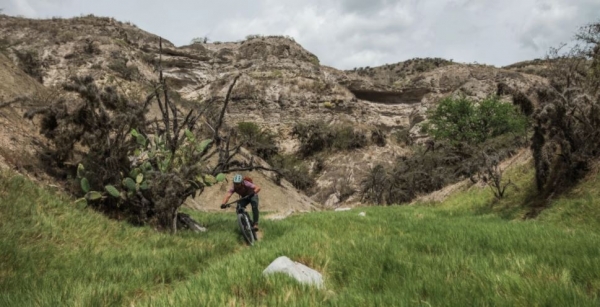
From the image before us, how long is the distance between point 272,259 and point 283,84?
63691mm

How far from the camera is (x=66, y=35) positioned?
51188 millimetres

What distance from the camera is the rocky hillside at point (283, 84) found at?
1937 inches

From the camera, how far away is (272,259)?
5.63 m

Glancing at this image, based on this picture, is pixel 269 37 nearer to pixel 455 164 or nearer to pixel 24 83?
pixel 455 164

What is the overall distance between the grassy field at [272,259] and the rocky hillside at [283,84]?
36541mm

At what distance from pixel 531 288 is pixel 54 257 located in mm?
6284

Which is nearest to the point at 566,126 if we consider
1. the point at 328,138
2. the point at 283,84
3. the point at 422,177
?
the point at 422,177

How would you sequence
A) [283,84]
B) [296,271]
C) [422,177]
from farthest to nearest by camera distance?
1. [283,84]
2. [422,177]
3. [296,271]

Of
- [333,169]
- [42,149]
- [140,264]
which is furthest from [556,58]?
[333,169]

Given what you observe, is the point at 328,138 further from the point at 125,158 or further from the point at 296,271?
the point at 296,271

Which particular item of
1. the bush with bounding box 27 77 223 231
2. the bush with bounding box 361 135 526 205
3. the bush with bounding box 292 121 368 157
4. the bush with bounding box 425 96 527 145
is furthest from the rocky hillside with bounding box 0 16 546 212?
the bush with bounding box 27 77 223 231

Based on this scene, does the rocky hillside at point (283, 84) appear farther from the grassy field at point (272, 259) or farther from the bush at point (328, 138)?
the grassy field at point (272, 259)

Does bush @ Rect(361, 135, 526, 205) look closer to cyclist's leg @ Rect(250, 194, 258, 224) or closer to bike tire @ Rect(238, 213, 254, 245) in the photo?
cyclist's leg @ Rect(250, 194, 258, 224)

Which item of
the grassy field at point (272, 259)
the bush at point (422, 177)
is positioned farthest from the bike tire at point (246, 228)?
the bush at point (422, 177)
